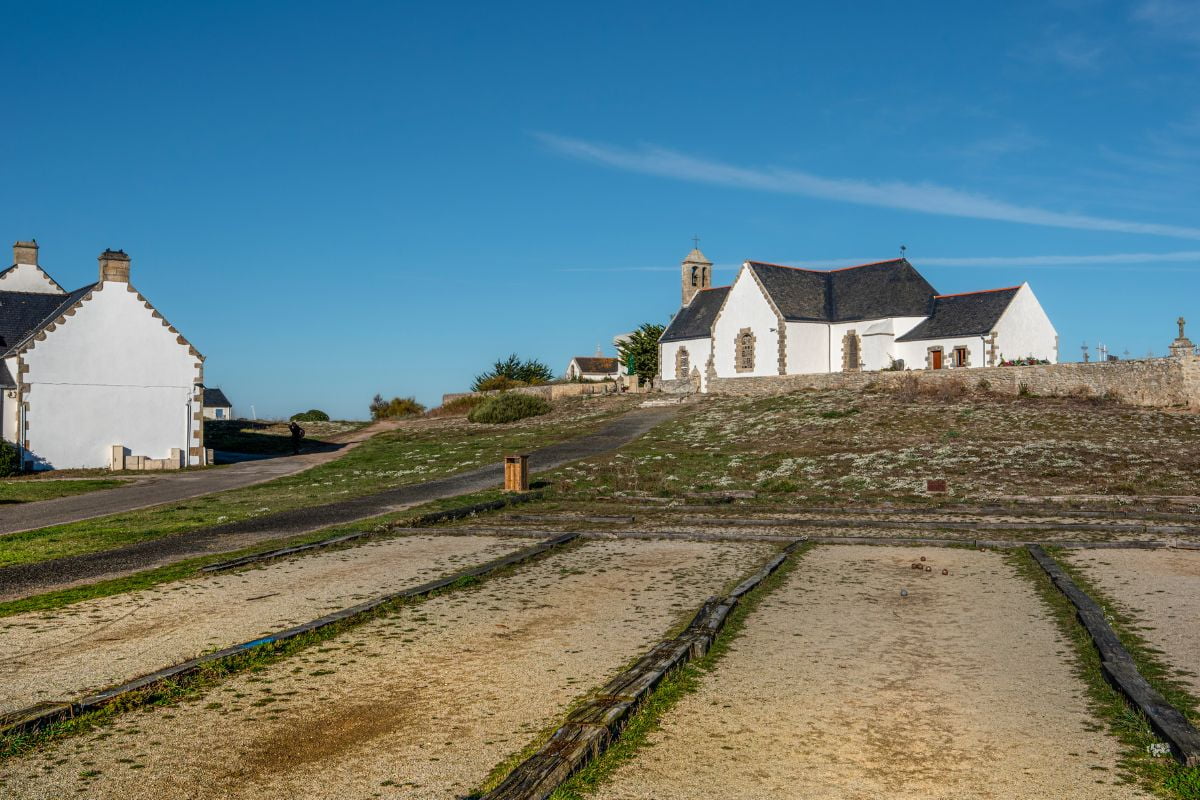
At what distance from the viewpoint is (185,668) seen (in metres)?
8.59

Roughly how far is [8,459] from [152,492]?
9060mm

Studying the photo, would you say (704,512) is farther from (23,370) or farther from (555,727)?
(23,370)

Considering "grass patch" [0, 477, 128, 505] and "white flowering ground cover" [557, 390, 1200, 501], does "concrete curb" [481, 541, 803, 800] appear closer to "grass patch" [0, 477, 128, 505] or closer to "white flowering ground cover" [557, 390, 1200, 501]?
"white flowering ground cover" [557, 390, 1200, 501]

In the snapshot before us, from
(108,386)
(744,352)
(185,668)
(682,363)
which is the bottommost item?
(185,668)

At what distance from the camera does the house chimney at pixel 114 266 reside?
36.8 metres

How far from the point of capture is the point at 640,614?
37.0 feet

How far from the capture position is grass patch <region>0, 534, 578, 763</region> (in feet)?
23.0

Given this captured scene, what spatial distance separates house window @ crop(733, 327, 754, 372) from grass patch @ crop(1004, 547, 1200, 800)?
162ft

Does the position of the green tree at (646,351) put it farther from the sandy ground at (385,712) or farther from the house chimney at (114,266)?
the sandy ground at (385,712)

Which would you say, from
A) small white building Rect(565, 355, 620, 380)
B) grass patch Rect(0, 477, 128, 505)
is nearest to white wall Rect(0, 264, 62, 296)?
grass patch Rect(0, 477, 128, 505)

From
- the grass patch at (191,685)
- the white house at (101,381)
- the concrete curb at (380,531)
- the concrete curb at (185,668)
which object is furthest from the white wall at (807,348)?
the grass patch at (191,685)

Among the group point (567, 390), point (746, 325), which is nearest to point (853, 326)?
point (746, 325)

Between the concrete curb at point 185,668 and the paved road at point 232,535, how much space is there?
5.11 meters

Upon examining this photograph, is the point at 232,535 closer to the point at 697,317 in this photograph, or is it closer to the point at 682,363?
the point at 682,363
